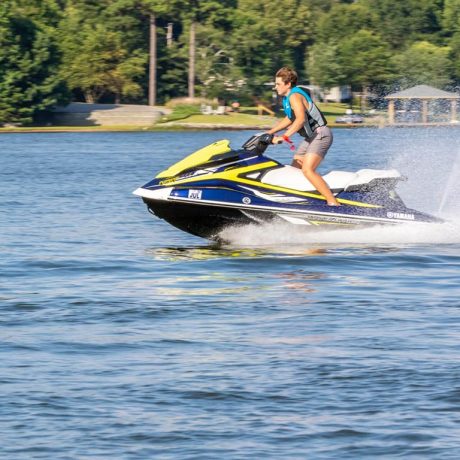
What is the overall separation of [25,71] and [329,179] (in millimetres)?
70159

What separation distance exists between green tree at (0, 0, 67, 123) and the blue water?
65.4 m

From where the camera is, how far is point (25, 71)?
8150cm

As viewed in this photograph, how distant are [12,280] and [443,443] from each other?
19.7 ft

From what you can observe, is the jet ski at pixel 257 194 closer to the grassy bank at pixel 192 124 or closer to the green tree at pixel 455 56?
the grassy bank at pixel 192 124

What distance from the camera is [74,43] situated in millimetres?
90438

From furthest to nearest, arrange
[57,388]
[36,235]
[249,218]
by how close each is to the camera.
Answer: [36,235] → [249,218] → [57,388]

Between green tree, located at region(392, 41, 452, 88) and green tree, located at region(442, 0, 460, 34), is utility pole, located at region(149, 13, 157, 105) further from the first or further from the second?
green tree, located at region(442, 0, 460, 34)

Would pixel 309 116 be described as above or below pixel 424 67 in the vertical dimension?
above

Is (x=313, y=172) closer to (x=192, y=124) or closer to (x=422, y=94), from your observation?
(x=192, y=124)

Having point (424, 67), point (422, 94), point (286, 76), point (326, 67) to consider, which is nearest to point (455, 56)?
point (424, 67)

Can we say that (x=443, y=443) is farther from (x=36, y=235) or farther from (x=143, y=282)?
(x=36, y=235)

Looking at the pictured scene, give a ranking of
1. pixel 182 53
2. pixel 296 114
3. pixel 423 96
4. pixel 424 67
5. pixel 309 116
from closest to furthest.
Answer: pixel 296 114
pixel 309 116
pixel 423 96
pixel 182 53
pixel 424 67

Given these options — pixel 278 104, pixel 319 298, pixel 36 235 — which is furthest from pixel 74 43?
pixel 319 298

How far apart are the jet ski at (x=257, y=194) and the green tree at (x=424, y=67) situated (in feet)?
284
